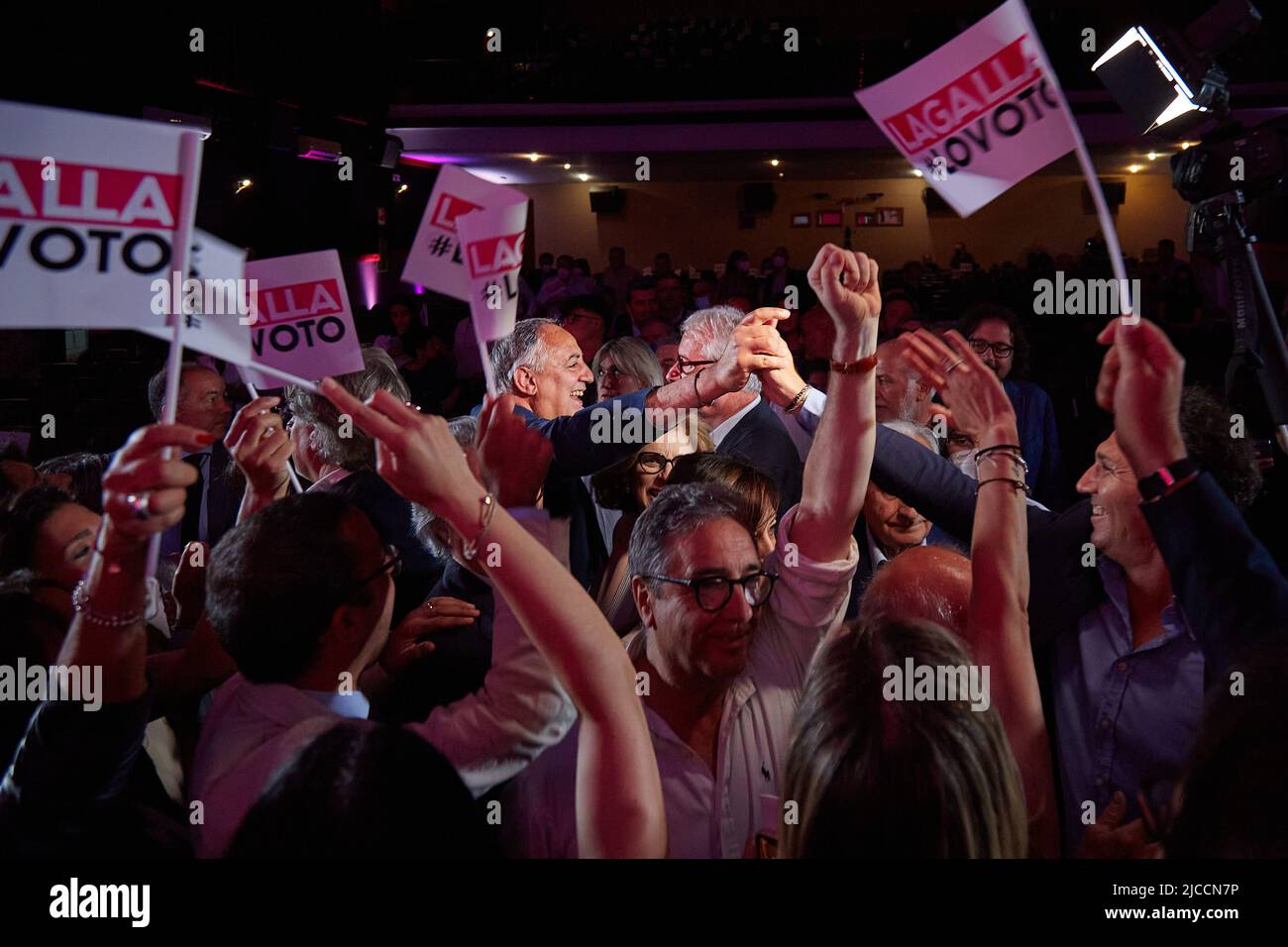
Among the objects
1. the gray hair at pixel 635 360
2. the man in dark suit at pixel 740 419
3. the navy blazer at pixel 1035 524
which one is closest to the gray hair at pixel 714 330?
the man in dark suit at pixel 740 419

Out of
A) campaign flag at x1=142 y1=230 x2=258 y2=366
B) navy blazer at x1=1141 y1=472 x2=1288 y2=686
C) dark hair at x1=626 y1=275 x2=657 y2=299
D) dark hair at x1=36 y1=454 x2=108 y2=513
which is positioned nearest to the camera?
navy blazer at x1=1141 y1=472 x2=1288 y2=686

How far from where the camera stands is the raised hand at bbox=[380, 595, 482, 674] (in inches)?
70.1

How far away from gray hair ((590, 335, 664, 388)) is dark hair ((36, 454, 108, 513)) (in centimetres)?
147

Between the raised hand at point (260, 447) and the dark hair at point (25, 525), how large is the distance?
0.28 m

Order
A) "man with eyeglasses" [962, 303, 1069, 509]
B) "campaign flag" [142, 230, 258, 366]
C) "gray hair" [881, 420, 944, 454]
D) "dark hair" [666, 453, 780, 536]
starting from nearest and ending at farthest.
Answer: "campaign flag" [142, 230, 258, 366] < "dark hair" [666, 453, 780, 536] < "gray hair" [881, 420, 944, 454] < "man with eyeglasses" [962, 303, 1069, 509]

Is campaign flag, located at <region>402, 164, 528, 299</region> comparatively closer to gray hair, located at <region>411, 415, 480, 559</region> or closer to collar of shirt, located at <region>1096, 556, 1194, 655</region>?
gray hair, located at <region>411, 415, 480, 559</region>

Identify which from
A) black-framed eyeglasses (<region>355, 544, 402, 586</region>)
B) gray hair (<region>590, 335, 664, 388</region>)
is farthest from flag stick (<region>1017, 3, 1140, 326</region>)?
gray hair (<region>590, 335, 664, 388</region>)

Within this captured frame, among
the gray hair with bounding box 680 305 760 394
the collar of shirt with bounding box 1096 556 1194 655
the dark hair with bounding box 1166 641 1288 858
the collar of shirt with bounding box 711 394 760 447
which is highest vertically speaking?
the gray hair with bounding box 680 305 760 394

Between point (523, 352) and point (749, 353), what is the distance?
1005mm

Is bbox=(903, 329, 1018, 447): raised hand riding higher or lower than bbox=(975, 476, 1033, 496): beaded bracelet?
higher

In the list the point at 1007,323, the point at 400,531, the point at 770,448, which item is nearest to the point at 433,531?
the point at 400,531

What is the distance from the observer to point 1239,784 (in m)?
A: 0.94

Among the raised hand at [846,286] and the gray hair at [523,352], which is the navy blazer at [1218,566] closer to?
the raised hand at [846,286]
